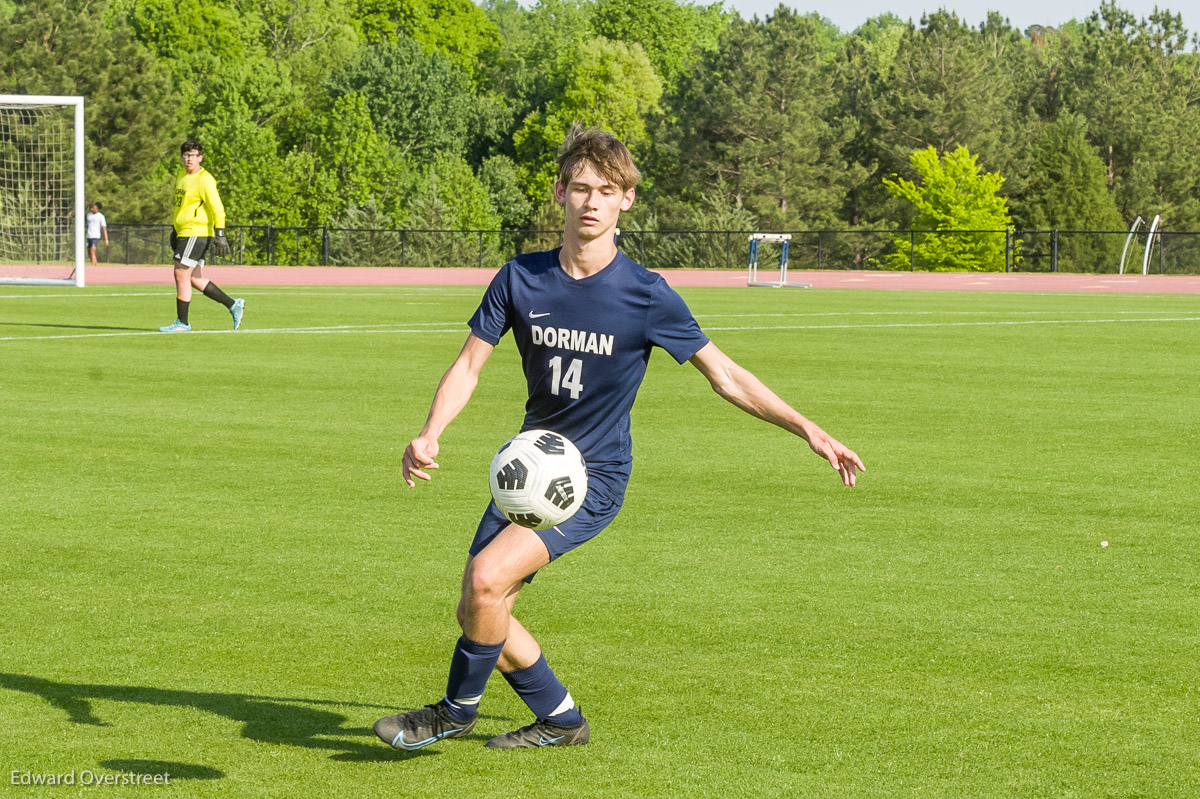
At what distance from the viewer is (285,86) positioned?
8538 centimetres

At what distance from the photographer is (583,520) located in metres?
4.95

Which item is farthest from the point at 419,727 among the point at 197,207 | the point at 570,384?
the point at 197,207

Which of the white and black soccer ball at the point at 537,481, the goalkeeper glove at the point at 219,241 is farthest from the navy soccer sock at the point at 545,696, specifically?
the goalkeeper glove at the point at 219,241

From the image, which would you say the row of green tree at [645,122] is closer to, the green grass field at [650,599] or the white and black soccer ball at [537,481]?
the green grass field at [650,599]

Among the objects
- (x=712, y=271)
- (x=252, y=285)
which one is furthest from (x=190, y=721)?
(x=712, y=271)

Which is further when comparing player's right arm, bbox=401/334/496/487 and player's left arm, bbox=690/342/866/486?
player's left arm, bbox=690/342/866/486

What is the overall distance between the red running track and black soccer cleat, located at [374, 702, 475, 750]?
3569 centimetres

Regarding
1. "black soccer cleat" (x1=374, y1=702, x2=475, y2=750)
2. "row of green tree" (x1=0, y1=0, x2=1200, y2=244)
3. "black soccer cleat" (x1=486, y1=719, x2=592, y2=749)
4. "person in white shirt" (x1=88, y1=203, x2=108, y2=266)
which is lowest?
"black soccer cleat" (x1=486, y1=719, x2=592, y2=749)

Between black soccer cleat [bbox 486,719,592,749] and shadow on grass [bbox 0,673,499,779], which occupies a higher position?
black soccer cleat [bbox 486,719,592,749]

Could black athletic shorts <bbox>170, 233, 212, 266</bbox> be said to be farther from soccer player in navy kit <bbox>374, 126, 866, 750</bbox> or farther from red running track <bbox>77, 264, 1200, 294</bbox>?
red running track <bbox>77, 264, 1200, 294</bbox>

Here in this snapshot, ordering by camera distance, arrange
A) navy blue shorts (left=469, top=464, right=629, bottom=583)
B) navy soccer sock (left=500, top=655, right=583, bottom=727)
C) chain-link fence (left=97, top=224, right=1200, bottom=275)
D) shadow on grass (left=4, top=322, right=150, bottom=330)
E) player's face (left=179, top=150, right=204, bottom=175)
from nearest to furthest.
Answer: navy blue shorts (left=469, top=464, right=629, bottom=583) < navy soccer sock (left=500, top=655, right=583, bottom=727) < player's face (left=179, top=150, right=204, bottom=175) < shadow on grass (left=4, top=322, right=150, bottom=330) < chain-link fence (left=97, top=224, right=1200, bottom=275)

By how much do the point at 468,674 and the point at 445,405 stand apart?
2.78 ft

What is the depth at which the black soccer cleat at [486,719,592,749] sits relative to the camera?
197 inches

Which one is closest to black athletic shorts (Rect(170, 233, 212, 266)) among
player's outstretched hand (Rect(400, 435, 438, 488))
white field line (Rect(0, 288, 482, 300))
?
white field line (Rect(0, 288, 482, 300))
